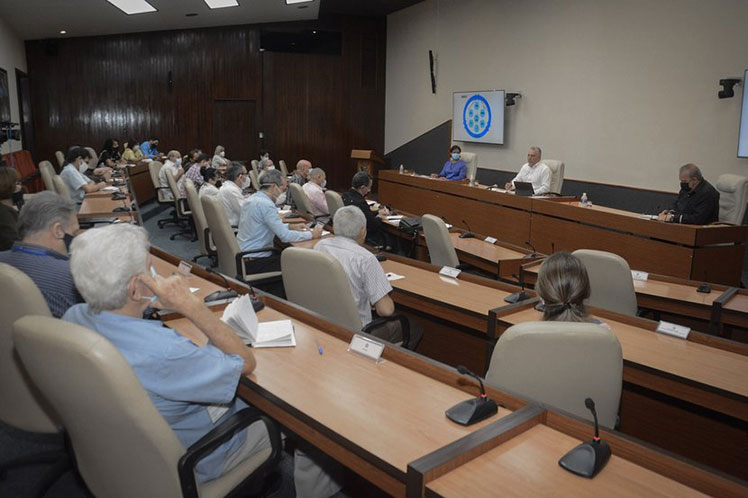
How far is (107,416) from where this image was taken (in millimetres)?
1505

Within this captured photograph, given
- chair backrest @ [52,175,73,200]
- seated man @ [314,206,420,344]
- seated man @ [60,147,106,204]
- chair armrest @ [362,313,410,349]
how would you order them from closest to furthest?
chair armrest @ [362,313,410,349] < seated man @ [314,206,420,344] < chair backrest @ [52,175,73,200] < seated man @ [60,147,106,204]

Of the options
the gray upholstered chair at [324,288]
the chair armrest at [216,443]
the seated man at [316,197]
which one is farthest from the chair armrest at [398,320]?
the seated man at [316,197]

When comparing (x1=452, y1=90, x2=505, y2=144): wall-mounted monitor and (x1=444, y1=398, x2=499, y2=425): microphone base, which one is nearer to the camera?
(x1=444, y1=398, x2=499, y2=425): microphone base

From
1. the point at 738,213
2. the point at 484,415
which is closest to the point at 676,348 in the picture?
the point at 484,415

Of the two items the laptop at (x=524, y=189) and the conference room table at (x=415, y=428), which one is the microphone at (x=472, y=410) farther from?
the laptop at (x=524, y=189)

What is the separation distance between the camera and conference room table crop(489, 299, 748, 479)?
7.23 ft

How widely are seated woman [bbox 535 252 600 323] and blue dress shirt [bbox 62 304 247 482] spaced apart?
1.25m

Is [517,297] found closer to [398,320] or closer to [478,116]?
[398,320]

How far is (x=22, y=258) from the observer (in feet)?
8.78

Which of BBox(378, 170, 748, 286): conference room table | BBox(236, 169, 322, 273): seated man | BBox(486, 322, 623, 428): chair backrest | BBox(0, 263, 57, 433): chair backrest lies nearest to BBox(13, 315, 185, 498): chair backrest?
BBox(0, 263, 57, 433): chair backrest

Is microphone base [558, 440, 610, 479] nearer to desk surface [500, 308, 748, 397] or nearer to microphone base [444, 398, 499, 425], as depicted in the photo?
microphone base [444, 398, 499, 425]

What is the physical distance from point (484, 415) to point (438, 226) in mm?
2798

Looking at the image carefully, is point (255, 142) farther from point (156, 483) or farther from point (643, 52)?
point (156, 483)

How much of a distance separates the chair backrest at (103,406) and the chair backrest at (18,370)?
673 millimetres
